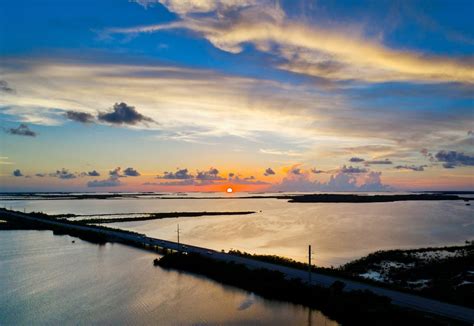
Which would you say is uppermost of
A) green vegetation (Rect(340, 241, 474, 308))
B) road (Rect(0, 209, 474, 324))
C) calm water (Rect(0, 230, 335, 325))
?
road (Rect(0, 209, 474, 324))

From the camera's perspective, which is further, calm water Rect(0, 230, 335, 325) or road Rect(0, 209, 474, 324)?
calm water Rect(0, 230, 335, 325)

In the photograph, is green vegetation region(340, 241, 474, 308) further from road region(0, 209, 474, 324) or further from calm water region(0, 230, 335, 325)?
calm water region(0, 230, 335, 325)

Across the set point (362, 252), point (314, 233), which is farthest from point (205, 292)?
point (314, 233)

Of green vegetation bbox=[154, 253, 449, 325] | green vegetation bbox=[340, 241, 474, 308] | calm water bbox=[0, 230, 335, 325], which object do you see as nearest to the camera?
green vegetation bbox=[154, 253, 449, 325]

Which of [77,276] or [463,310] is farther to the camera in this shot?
[77,276]

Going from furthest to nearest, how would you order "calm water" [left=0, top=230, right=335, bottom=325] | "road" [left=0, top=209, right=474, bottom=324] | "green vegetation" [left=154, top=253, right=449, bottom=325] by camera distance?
"calm water" [left=0, top=230, right=335, bottom=325] < "road" [left=0, top=209, right=474, bottom=324] < "green vegetation" [left=154, top=253, right=449, bottom=325]

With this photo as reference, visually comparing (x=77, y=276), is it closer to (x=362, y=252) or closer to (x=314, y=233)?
(x=362, y=252)

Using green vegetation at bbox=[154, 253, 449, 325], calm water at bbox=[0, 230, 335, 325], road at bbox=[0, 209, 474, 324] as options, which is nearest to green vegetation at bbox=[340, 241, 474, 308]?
road at bbox=[0, 209, 474, 324]
